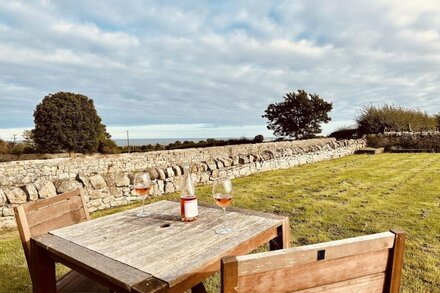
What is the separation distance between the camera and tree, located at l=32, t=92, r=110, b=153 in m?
25.8

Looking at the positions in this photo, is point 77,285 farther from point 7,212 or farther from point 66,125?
point 66,125

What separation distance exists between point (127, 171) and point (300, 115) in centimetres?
2823

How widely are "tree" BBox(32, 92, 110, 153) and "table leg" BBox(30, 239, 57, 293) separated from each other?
1069 inches

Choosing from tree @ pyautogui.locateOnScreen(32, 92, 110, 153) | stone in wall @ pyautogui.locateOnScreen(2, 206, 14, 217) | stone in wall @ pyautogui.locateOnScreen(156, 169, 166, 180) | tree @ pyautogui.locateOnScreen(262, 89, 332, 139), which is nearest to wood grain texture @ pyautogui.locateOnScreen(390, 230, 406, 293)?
stone in wall @ pyautogui.locateOnScreen(2, 206, 14, 217)

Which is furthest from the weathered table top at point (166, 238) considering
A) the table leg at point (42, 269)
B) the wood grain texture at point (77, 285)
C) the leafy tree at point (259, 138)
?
the leafy tree at point (259, 138)

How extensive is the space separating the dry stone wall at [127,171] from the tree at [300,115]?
13.0 m

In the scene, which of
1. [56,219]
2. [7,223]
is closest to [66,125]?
[7,223]

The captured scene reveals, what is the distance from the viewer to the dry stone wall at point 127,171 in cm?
483

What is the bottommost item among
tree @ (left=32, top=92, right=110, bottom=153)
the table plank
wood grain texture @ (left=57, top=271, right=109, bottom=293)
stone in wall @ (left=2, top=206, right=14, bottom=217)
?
wood grain texture @ (left=57, top=271, right=109, bottom=293)

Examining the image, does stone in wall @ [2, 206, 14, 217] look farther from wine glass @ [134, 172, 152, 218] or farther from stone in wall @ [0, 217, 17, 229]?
wine glass @ [134, 172, 152, 218]

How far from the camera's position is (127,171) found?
827 centimetres

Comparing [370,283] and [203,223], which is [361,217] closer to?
[203,223]

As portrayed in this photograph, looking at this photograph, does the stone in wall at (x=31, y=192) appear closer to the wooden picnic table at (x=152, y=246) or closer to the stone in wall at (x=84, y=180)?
the stone in wall at (x=84, y=180)

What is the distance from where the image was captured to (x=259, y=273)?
3.15 feet
